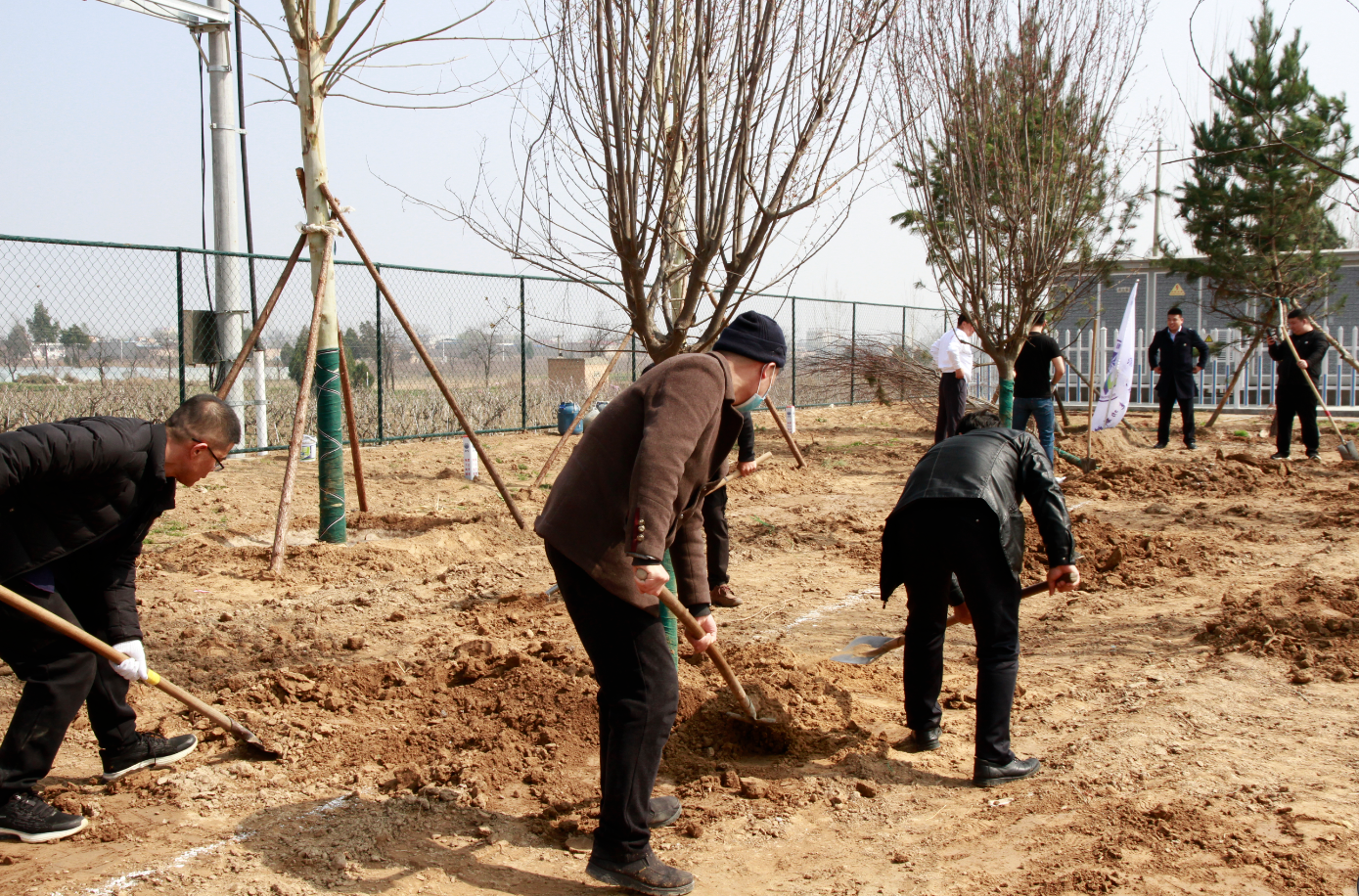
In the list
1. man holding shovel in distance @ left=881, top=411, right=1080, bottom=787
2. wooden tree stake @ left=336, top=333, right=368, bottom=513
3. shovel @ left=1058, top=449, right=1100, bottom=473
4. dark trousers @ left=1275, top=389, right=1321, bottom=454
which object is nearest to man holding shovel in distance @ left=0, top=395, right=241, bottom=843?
man holding shovel in distance @ left=881, top=411, right=1080, bottom=787

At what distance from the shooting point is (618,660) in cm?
280

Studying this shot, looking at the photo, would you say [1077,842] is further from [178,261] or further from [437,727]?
[178,261]

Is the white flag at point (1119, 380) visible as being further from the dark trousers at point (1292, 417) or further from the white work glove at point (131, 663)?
the white work glove at point (131, 663)

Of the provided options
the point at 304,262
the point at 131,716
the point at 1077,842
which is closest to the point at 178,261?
the point at 304,262

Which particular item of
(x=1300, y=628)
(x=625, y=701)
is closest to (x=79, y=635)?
(x=625, y=701)

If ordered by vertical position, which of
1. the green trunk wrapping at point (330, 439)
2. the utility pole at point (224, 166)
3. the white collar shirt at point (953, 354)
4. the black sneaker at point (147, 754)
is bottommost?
the black sneaker at point (147, 754)

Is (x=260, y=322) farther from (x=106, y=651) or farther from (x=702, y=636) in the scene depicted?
(x=702, y=636)

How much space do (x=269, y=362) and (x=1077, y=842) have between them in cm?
1285

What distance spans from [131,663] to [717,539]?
3.41 metres

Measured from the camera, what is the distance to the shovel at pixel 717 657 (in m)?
2.87

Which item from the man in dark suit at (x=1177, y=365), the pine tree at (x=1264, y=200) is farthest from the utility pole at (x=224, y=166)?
the pine tree at (x=1264, y=200)

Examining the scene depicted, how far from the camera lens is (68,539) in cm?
313

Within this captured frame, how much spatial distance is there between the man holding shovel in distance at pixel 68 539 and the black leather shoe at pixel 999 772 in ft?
9.48

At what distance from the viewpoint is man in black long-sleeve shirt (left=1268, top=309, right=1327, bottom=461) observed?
38.2 feet
